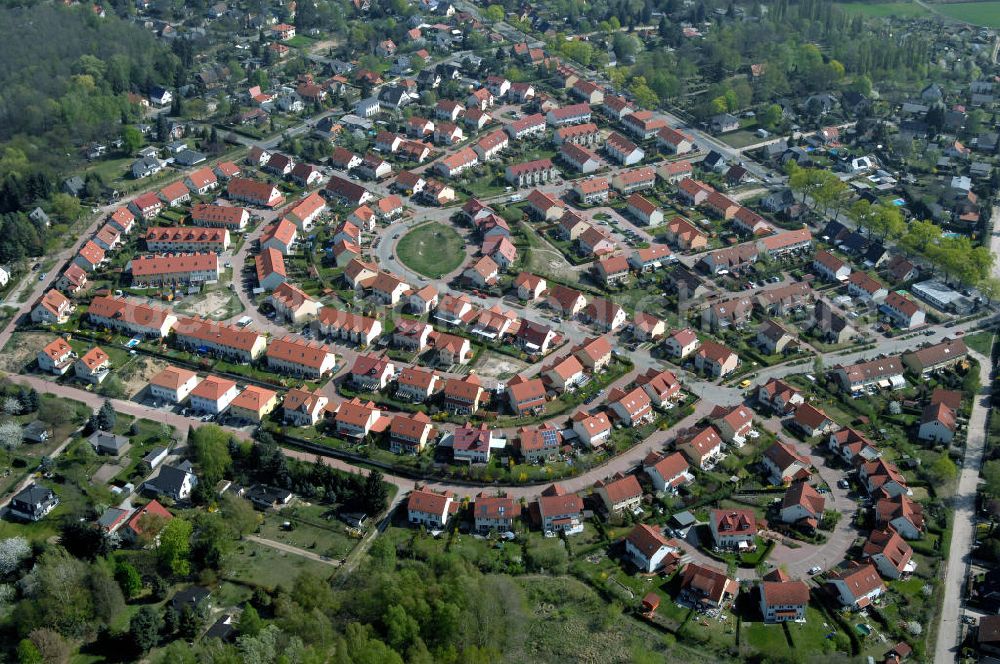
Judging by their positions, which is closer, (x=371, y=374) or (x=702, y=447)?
(x=702, y=447)

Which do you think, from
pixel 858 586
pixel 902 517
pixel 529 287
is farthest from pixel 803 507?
pixel 529 287

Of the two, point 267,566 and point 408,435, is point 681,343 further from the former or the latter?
point 267,566

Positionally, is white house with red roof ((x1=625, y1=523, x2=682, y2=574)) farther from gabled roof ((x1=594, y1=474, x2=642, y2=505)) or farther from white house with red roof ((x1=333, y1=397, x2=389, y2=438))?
white house with red roof ((x1=333, y1=397, x2=389, y2=438))

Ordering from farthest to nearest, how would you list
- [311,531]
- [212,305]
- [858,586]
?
[212,305] → [311,531] → [858,586]

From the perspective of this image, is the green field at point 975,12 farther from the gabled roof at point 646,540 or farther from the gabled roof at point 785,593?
the gabled roof at point 785,593

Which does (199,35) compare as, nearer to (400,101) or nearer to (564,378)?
(400,101)

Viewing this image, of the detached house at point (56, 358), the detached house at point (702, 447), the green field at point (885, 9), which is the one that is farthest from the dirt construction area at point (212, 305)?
the green field at point (885, 9)

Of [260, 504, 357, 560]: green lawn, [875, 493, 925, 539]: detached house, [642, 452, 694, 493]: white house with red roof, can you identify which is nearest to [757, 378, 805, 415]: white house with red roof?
[642, 452, 694, 493]: white house with red roof

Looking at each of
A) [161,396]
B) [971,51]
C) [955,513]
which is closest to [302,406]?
[161,396]

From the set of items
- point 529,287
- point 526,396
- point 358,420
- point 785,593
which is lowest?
point 785,593
